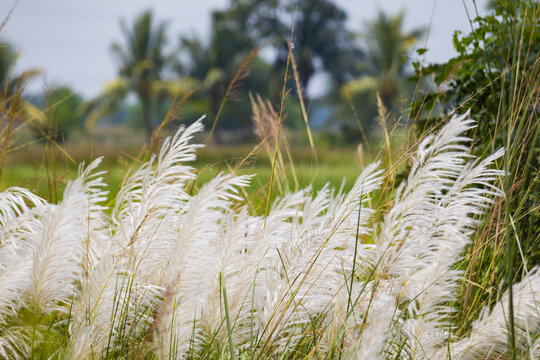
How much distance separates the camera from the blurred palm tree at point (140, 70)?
1236 inches

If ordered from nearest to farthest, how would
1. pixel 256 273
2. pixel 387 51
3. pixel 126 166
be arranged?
1. pixel 256 273
2. pixel 126 166
3. pixel 387 51

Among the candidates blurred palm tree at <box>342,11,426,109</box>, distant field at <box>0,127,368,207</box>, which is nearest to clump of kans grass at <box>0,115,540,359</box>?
distant field at <box>0,127,368,207</box>

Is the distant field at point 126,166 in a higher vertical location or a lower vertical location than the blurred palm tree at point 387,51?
lower

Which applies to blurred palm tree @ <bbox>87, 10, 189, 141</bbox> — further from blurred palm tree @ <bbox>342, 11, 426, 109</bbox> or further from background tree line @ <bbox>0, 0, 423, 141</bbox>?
blurred palm tree @ <bbox>342, 11, 426, 109</bbox>

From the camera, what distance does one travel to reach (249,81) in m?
36.2

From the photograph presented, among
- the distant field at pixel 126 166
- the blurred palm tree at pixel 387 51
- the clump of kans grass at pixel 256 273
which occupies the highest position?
the blurred palm tree at pixel 387 51

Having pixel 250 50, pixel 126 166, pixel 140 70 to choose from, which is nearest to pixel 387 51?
pixel 250 50

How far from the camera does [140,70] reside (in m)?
30.8

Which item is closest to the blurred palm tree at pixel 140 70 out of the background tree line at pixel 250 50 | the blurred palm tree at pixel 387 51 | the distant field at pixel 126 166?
the background tree line at pixel 250 50

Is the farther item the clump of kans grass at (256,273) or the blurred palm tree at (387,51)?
the blurred palm tree at (387,51)

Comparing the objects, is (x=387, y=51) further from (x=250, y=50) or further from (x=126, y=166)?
(x=126, y=166)

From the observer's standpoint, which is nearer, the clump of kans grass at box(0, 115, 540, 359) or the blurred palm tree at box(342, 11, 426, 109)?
the clump of kans grass at box(0, 115, 540, 359)

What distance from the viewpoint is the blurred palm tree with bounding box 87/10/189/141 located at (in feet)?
103

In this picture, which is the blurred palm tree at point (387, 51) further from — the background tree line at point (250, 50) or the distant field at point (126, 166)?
the distant field at point (126, 166)
